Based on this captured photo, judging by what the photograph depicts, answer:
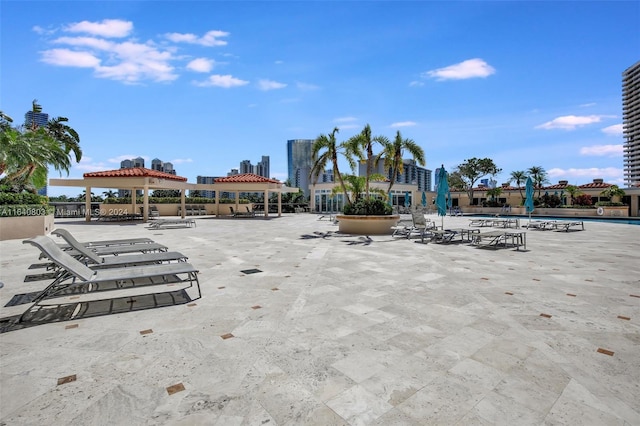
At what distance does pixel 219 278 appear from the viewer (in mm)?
6605

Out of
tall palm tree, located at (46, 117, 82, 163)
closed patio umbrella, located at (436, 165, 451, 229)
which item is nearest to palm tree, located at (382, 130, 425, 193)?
closed patio umbrella, located at (436, 165, 451, 229)

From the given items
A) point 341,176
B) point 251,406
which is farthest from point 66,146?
point 251,406

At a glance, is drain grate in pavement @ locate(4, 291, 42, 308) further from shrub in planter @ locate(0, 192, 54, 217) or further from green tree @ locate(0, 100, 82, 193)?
green tree @ locate(0, 100, 82, 193)

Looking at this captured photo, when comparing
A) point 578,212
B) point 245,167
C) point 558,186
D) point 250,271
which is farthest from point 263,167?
point 250,271

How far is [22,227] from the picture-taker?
13344mm

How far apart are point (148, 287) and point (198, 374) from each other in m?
3.60

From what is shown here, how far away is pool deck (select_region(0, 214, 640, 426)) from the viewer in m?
2.47

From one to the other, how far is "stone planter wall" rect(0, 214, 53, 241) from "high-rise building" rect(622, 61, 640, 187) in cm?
12567

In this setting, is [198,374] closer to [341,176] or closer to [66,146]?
[341,176]

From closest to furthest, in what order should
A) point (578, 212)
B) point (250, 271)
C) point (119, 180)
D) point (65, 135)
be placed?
point (250, 271)
point (119, 180)
point (65, 135)
point (578, 212)

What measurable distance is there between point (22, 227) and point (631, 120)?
135 m

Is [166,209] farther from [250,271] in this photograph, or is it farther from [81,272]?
[81,272]

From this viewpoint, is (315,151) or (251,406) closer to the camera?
(251,406)

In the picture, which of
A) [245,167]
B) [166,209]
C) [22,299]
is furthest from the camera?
[245,167]
